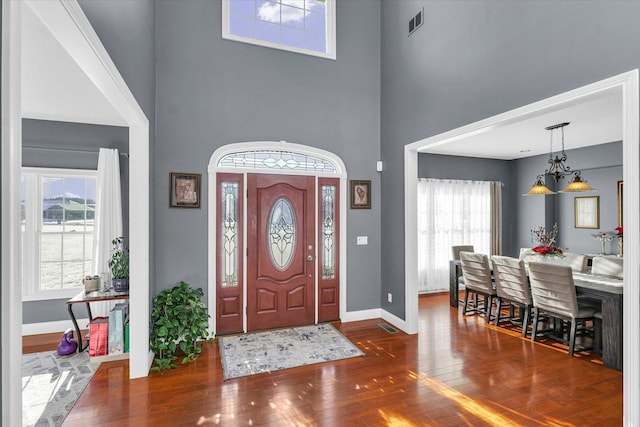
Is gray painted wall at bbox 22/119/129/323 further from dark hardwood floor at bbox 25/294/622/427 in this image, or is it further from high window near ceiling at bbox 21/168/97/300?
dark hardwood floor at bbox 25/294/622/427

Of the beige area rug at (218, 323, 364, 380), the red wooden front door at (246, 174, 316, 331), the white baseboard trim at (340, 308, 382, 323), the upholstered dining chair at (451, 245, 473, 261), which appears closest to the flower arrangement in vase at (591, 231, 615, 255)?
the upholstered dining chair at (451, 245, 473, 261)

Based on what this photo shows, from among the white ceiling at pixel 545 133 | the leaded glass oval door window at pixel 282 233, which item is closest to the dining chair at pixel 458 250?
the white ceiling at pixel 545 133

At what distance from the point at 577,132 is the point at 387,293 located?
352cm

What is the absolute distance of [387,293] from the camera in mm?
4676

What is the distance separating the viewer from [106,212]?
13.5ft

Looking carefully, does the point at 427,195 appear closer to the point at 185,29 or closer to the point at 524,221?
the point at 524,221

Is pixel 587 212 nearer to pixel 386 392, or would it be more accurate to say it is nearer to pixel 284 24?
pixel 386 392

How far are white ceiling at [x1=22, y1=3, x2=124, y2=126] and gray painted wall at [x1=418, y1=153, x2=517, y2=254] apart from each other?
16.8ft

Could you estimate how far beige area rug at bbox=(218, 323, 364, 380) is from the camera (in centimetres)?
331

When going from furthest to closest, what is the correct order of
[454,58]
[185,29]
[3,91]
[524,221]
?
[524,221] → [185,29] → [454,58] → [3,91]

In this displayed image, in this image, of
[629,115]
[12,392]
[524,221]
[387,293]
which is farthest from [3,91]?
[524,221]

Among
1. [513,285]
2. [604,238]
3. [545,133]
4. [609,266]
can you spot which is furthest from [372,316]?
[604,238]

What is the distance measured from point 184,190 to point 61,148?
1679 mm

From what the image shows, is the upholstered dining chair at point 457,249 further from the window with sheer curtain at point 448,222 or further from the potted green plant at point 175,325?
the potted green plant at point 175,325
